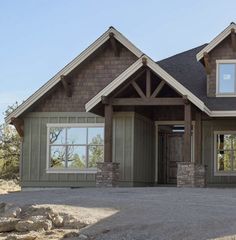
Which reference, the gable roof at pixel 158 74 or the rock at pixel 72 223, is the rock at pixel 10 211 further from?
the gable roof at pixel 158 74

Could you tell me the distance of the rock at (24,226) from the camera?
A: 10.5 meters

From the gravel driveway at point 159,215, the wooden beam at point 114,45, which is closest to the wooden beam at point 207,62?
the wooden beam at point 114,45

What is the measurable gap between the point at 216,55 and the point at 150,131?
3929 millimetres

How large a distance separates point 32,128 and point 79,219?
1215 centimetres

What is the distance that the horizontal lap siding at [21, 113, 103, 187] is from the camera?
22031mm

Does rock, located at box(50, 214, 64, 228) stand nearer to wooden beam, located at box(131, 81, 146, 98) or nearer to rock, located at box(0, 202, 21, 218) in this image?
rock, located at box(0, 202, 21, 218)

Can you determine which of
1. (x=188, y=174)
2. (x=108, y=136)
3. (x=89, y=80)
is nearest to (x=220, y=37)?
(x=89, y=80)

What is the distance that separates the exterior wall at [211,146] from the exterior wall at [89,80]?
4.10 m

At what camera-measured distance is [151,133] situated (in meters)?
22.5

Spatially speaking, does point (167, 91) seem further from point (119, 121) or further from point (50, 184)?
point (50, 184)

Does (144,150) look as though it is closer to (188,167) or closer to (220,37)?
(188,167)

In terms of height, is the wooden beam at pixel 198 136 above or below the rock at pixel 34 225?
above

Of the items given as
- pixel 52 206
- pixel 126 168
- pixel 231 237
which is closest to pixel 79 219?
pixel 52 206

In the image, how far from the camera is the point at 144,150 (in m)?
22.0
